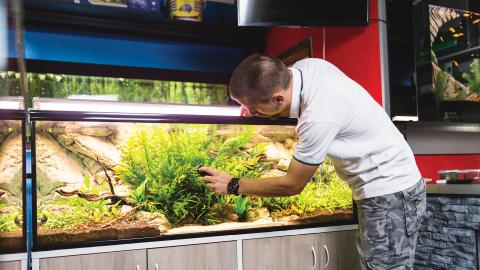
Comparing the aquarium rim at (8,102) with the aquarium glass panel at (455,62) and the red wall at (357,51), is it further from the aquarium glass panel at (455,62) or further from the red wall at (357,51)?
the aquarium glass panel at (455,62)

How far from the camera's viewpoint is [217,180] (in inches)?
67.4

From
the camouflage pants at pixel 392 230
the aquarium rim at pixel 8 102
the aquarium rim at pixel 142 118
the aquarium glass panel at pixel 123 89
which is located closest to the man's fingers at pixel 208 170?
the aquarium rim at pixel 142 118

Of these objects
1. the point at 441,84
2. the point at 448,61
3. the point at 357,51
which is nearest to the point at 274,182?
the point at 357,51

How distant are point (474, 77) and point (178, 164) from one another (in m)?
2.26

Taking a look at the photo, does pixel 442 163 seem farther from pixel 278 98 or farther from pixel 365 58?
pixel 278 98

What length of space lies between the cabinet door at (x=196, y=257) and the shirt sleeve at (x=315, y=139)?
69 centimetres

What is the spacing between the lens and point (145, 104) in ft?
6.80

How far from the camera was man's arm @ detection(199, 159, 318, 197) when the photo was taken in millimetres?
1532

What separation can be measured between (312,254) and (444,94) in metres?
1.47

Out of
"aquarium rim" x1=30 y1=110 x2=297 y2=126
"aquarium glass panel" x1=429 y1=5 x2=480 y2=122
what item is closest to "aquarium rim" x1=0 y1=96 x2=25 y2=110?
"aquarium rim" x1=30 y1=110 x2=297 y2=126

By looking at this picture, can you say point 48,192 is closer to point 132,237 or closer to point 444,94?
point 132,237

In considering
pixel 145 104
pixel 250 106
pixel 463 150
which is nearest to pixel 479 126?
pixel 463 150

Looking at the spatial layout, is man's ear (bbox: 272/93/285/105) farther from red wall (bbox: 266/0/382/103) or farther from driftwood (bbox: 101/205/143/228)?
red wall (bbox: 266/0/382/103)

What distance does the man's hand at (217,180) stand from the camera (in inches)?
66.9
